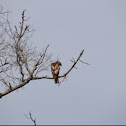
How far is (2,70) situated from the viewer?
12.1m

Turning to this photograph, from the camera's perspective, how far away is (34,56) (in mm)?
11281

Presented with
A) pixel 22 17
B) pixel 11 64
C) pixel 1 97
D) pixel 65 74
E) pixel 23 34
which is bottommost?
pixel 1 97

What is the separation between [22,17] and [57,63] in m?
2.36

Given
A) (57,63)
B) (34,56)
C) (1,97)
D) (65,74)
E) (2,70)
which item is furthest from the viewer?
(2,70)

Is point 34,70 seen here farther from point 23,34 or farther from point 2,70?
point 2,70

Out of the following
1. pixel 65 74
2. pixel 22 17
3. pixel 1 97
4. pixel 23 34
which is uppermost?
pixel 22 17

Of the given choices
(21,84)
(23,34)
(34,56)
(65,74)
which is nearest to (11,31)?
(23,34)

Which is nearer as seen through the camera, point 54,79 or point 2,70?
point 54,79

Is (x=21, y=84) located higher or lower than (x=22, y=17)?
lower

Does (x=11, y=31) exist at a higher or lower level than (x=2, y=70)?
higher

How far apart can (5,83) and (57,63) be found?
225 cm

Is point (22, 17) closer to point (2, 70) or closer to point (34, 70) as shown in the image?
point (34, 70)

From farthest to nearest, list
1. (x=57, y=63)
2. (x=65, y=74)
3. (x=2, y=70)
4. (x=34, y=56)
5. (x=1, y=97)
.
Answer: (x=2, y=70) < (x=34, y=56) < (x=57, y=63) < (x=1, y=97) < (x=65, y=74)

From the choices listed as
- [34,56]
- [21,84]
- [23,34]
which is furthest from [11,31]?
[21,84]
